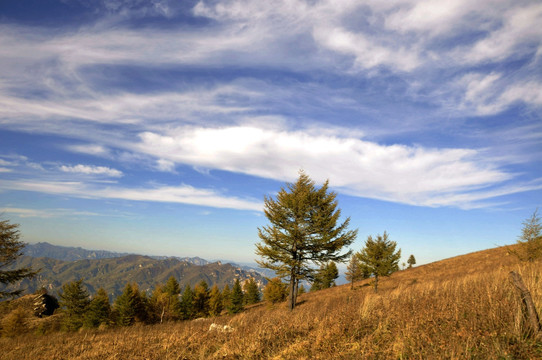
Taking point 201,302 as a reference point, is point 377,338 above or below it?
above

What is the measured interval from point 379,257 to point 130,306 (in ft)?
139

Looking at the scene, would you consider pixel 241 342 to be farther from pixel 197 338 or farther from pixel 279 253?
pixel 279 253

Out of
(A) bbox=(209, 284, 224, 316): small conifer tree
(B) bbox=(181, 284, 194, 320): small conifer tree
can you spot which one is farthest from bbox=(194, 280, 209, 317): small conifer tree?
(B) bbox=(181, 284, 194, 320): small conifer tree

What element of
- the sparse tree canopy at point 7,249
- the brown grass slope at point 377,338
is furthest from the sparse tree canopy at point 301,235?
the sparse tree canopy at point 7,249

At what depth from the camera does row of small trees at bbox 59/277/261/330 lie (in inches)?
1669

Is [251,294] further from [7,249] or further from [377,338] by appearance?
[377,338]

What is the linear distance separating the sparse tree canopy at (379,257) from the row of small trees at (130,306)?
1261 inches

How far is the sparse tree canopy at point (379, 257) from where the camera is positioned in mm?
25656

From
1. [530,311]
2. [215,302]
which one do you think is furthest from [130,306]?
[530,311]

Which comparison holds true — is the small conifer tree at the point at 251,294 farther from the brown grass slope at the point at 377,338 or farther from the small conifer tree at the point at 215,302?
the brown grass slope at the point at 377,338

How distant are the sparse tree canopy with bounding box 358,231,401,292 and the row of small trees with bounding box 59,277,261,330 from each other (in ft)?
105

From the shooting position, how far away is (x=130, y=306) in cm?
4359

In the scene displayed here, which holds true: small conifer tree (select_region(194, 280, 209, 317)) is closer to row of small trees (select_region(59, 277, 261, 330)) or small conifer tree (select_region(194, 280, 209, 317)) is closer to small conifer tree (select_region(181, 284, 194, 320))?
row of small trees (select_region(59, 277, 261, 330))

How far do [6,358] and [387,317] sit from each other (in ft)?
29.7
